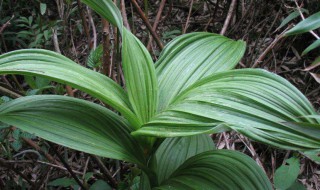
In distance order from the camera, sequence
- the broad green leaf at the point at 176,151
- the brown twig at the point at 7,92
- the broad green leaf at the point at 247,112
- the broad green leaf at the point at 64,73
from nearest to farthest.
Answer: the broad green leaf at the point at 247,112 → the broad green leaf at the point at 64,73 → the broad green leaf at the point at 176,151 → the brown twig at the point at 7,92

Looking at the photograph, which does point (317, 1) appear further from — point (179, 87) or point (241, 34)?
point (179, 87)

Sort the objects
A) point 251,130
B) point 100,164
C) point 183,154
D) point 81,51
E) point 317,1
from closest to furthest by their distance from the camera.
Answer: point 251,130, point 183,154, point 100,164, point 317,1, point 81,51

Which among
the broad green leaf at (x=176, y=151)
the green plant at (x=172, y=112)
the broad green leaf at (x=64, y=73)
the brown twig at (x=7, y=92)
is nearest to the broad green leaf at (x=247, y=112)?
the green plant at (x=172, y=112)

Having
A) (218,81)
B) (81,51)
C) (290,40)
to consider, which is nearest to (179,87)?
(218,81)

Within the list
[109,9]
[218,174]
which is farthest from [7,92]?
[218,174]

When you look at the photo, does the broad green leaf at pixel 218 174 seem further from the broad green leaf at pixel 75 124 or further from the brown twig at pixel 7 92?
the brown twig at pixel 7 92

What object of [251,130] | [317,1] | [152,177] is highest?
[317,1]

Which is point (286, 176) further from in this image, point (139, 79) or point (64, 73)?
point (64, 73)
